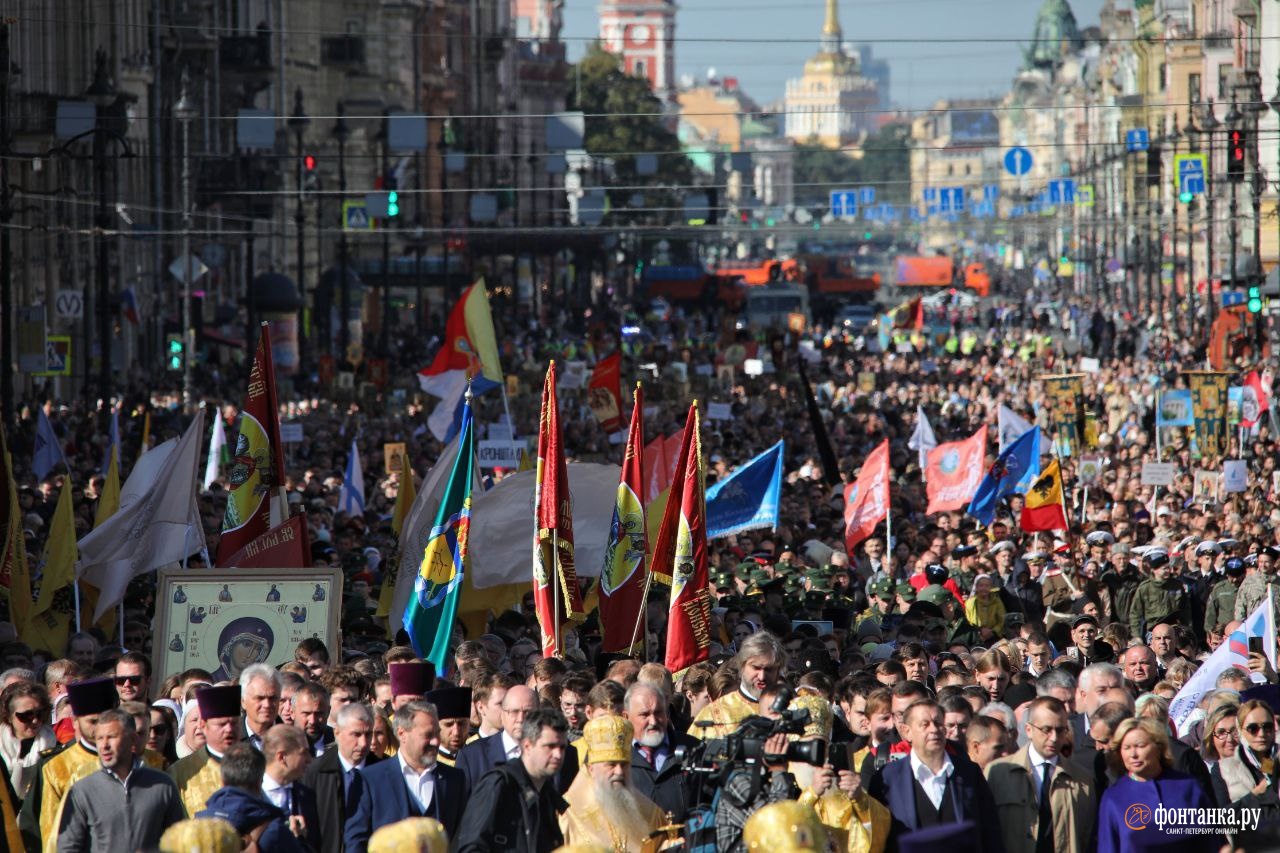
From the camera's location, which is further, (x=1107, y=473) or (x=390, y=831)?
(x=1107, y=473)

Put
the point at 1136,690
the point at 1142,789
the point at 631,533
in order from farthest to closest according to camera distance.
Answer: the point at 631,533
the point at 1136,690
the point at 1142,789

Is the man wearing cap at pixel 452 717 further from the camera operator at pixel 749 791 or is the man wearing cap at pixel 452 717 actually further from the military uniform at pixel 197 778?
the camera operator at pixel 749 791

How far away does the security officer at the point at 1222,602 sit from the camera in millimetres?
17469

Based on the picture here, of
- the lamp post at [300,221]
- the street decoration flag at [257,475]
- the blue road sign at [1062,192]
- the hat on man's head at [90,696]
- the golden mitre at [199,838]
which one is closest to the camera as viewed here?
the golden mitre at [199,838]

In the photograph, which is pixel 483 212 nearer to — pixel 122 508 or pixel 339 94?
pixel 339 94

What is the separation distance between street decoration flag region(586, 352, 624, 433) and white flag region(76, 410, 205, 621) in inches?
516

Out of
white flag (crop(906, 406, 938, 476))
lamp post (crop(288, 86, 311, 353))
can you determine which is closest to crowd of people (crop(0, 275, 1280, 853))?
white flag (crop(906, 406, 938, 476))

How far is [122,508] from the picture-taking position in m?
16.8

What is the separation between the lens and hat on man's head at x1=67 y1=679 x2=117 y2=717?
9281 millimetres

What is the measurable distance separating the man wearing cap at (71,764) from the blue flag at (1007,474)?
598 inches

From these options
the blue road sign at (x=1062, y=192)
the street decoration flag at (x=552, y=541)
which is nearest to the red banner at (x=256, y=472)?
the street decoration flag at (x=552, y=541)

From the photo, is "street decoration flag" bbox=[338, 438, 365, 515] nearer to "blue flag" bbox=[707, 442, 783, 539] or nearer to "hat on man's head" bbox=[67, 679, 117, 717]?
"blue flag" bbox=[707, 442, 783, 539]

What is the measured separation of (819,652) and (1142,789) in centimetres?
427

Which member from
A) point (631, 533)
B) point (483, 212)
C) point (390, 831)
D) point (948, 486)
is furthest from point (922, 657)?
point (483, 212)
